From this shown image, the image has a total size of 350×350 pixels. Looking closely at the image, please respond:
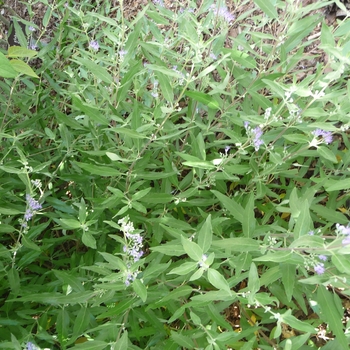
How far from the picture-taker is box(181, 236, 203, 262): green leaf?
1266 millimetres

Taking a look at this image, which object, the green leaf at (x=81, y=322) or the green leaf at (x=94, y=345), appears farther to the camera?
the green leaf at (x=81, y=322)

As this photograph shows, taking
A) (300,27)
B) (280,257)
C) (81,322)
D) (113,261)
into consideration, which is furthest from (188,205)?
(300,27)

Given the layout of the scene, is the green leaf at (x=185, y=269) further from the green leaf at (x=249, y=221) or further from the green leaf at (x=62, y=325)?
the green leaf at (x=62, y=325)

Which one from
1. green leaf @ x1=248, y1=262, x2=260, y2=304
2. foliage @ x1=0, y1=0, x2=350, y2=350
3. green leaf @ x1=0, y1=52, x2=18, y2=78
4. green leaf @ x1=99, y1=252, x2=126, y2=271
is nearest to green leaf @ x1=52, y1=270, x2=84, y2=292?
foliage @ x1=0, y1=0, x2=350, y2=350

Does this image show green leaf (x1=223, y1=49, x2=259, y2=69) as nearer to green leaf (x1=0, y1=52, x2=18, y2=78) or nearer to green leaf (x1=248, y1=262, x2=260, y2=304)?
green leaf (x1=248, y1=262, x2=260, y2=304)

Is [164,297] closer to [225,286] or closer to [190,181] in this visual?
[225,286]

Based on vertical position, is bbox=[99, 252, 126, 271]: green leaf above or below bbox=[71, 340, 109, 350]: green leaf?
above

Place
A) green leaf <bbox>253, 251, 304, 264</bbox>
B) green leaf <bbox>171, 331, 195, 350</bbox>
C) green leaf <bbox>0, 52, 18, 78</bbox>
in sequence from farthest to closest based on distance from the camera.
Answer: green leaf <bbox>171, 331, 195, 350</bbox> < green leaf <bbox>253, 251, 304, 264</bbox> < green leaf <bbox>0, 52, 18, 78</bbox>

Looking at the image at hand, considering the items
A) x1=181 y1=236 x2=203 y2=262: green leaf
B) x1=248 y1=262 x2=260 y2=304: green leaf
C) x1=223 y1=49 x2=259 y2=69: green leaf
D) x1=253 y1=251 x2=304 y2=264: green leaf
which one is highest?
x1=223 y1=49 x2=259 y2=69: green leaf

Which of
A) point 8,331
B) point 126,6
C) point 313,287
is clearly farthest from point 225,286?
point 126,6

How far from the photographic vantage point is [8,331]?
1996mm

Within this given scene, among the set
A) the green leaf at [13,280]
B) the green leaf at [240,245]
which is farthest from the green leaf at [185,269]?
the green leaf at [13,280]

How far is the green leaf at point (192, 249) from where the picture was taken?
1266 mm

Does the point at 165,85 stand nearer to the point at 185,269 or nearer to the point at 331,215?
the point at 185,269
